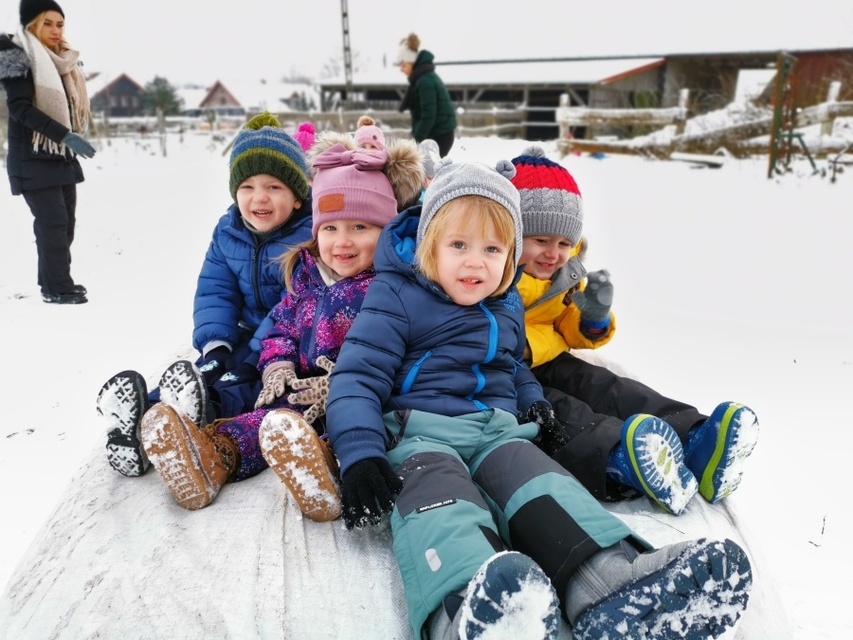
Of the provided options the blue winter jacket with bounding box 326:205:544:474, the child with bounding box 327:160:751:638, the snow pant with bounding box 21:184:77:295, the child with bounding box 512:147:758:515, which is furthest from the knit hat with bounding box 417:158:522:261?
the snow pant with bounding box 21:184:77:295

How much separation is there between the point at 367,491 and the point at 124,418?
0.76m

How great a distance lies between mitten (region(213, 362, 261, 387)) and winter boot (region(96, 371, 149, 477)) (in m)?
0.40

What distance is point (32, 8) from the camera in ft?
12.3

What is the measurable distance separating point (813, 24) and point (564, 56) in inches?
243

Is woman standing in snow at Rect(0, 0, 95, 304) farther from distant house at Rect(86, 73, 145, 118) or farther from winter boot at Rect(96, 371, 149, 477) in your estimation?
distant house at Rect(86, 73, 145, 118)

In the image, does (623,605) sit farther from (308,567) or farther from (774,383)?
(774,383)

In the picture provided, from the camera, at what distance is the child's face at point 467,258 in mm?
1697

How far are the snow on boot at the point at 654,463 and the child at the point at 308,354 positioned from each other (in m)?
0.73

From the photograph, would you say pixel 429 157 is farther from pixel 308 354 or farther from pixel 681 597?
pixel 681 597

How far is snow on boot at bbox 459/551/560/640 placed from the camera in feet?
3.51

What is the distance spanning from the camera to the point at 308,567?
4.74ft

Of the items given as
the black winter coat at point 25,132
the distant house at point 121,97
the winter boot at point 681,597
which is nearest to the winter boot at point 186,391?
the winter boot at point 681,597

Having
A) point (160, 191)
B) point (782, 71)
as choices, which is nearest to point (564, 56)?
point (782, 71)

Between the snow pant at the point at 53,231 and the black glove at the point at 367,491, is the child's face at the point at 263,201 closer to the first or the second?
the black glove at the point at 367,491
